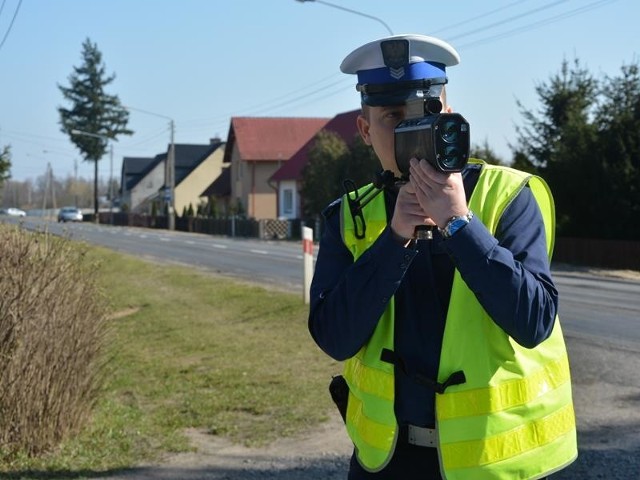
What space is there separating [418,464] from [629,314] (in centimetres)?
1197

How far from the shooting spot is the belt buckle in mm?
2297

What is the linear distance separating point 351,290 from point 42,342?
4.19 m

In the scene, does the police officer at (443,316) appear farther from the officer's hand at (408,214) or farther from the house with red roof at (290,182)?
the house with red roof at (290,182)

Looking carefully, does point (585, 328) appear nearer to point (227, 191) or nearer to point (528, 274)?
point (528, 274)

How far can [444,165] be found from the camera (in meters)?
2.05

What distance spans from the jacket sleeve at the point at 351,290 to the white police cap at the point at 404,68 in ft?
1.16

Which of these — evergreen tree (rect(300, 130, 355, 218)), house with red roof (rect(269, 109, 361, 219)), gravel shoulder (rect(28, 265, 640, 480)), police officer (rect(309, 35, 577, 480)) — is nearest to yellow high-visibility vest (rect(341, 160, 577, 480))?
police officer (rect(309, 35, 577, 480))

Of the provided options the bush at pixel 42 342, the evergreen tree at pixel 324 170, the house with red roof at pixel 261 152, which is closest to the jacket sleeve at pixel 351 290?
the bush at pixel 42 342

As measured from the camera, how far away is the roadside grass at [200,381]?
21.1ft

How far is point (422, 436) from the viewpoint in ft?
7.61

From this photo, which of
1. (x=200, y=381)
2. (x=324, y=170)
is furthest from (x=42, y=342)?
(x=324, y=170)

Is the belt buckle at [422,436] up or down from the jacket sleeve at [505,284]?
down

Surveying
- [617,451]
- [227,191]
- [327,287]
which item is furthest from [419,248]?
[227,191]

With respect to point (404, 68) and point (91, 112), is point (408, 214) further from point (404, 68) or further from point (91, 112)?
point (91, 112)
